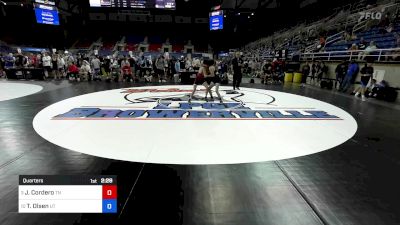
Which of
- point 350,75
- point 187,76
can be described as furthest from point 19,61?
point 350,75

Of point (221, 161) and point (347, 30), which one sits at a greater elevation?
point (347, 30)

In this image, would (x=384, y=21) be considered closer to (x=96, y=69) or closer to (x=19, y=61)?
(x=96, y=69)

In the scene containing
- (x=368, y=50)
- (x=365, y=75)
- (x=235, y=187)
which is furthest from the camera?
(x=368, y=50)

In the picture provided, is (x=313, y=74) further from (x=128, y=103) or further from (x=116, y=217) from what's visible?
(x=116, y=217)

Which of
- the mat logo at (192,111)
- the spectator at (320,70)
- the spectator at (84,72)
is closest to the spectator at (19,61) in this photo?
the spectator at (84,72)

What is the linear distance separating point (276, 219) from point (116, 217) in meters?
1.41

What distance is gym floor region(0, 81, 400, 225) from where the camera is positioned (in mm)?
2178

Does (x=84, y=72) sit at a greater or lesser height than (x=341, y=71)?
lesser

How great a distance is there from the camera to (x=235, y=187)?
271cm

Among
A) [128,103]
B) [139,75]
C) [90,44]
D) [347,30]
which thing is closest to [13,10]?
[90,44]

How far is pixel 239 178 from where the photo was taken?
2.89 m

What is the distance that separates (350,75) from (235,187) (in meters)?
10.7
